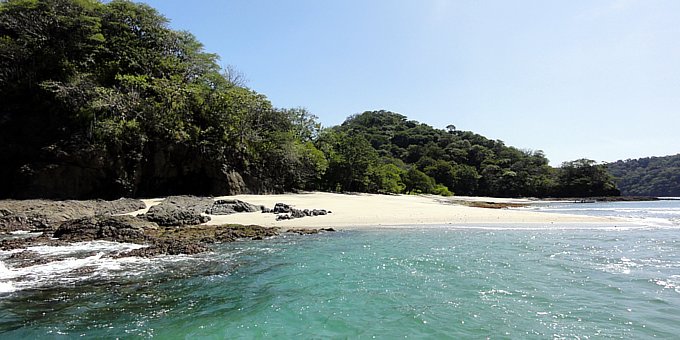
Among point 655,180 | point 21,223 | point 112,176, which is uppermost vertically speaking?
point 655,180

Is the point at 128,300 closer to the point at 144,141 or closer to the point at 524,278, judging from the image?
the point at 524,278

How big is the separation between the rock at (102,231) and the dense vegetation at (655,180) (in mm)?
118426

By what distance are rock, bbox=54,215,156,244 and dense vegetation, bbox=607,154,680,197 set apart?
4662 inches

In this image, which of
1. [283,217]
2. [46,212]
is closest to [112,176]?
[46,212]

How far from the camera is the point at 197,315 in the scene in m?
6.52

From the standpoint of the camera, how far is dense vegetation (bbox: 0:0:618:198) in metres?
25.7

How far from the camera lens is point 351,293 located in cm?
777

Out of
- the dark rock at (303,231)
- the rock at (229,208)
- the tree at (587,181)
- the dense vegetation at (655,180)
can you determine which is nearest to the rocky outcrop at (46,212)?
the rock at (229,208)

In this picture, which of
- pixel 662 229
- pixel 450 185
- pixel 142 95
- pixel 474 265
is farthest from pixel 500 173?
pixel 474 265

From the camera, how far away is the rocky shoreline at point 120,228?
1226cm

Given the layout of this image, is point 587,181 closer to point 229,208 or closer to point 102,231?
point 229,208

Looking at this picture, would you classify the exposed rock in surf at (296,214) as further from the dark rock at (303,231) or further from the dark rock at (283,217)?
the dark rock at (303,231)

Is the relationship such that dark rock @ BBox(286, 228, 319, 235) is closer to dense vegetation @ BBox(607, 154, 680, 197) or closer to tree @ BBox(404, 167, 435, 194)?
tree @ BBox(404, 167, 435, 194)

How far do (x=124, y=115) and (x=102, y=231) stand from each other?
1639 cm
